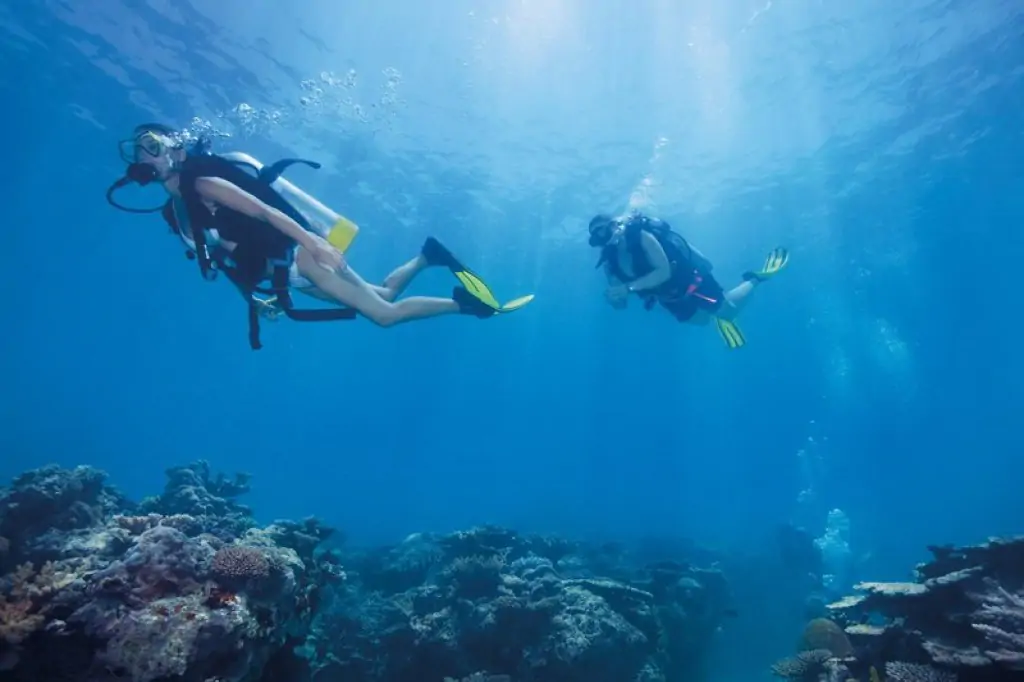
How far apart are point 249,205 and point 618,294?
239 inches

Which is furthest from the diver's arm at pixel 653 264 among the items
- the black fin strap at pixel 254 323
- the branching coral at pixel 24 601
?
the branching coral at pixel 24 601

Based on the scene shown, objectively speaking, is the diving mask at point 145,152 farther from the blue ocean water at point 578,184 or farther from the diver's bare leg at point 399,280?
the blue ocean water at point 578,184

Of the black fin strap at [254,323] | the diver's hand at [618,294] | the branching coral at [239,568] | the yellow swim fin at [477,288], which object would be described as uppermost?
the diver's hand at [618,294]

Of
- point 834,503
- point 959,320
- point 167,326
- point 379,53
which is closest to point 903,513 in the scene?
point 834,503

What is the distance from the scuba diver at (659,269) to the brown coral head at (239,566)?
6.57 meters

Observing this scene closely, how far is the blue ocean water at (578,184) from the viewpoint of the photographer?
19547 millimetres

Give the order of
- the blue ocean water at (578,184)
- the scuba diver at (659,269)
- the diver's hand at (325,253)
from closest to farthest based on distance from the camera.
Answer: the diver's hand at (325,253), the scuba diver at (659,269), the blue ocean water at (578,184)

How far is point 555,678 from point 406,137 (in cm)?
2285

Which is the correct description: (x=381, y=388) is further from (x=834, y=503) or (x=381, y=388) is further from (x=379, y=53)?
(x=379, y=53)

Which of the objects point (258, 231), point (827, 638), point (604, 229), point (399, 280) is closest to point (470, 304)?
point (399, 280)

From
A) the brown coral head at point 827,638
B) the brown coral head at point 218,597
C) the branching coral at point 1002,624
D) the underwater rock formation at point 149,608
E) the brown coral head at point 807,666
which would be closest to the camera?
the underwater rock formation at point 149,608

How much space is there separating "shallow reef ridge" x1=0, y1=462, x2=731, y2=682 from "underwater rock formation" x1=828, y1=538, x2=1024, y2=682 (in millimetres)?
3712

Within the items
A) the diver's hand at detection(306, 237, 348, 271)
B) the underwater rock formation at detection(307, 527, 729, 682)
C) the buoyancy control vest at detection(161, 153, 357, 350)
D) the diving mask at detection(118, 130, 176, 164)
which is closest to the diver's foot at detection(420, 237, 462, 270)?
the buoyancy control vest at detection(161, 153, 357, 350)

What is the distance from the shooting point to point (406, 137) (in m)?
25.1
